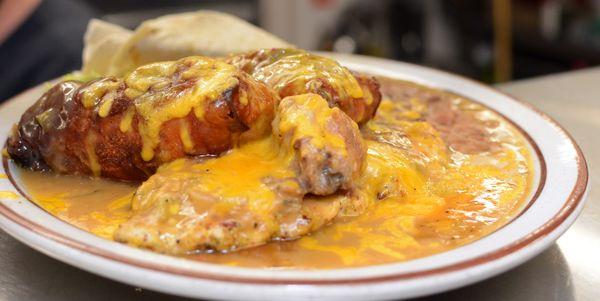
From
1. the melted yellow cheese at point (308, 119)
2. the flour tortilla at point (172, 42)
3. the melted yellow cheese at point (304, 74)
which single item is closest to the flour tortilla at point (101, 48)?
Result: the flour tortilla at point (172, 42)

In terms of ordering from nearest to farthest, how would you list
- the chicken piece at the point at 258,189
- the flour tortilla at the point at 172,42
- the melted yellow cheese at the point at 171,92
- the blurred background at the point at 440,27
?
the chicken piece at the point at 258,189 < the melted yellow cheese at the point at 171,92 < the flour tortilla at the point at 172,42 < the blurred background at the point at 440,27

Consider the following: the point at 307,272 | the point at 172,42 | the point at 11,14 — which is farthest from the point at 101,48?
the point at 307,272

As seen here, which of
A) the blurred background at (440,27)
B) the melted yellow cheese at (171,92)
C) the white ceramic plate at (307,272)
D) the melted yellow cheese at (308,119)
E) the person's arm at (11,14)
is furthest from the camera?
the blurred background at (440,27)

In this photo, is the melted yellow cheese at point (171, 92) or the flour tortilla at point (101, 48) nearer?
the melted yellow cheese at point (171, 92)

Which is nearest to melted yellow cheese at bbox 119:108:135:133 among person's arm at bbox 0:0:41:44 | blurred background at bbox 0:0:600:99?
person's arm at bbox 0:0:41:44

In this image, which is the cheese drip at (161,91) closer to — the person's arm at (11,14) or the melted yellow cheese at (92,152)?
the melted yellow cheese at (92,152)

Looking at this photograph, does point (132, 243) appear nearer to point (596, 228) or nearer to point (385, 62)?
point (596, 228)

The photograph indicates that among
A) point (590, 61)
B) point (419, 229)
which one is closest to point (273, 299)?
point (419, 229)
